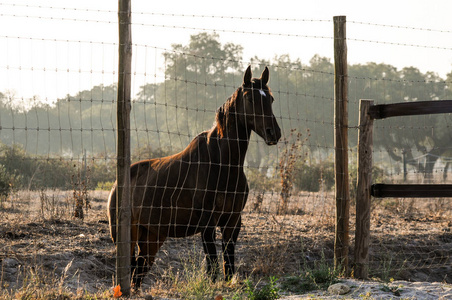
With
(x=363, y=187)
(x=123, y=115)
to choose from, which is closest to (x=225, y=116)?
(x=123, y=115)

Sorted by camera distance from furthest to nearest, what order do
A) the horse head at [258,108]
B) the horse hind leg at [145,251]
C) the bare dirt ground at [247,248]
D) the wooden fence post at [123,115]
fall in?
the bare dirt ground at [247,248] < the horse hind leg at [145,251] < the horse head at [258,108] < the wooden fence post at [123,115]

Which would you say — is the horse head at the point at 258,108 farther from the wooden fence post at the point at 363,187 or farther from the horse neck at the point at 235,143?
the wooden fence post at the point at 363,187

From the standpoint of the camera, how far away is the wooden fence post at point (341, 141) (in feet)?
21.2

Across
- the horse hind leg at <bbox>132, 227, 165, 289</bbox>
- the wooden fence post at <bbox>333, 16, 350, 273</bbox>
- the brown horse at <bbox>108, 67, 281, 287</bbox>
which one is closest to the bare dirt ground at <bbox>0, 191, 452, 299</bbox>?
the horse hind leg at <bbox>132, 227, 165, 289</bbox>

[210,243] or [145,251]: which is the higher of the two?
[210,243]

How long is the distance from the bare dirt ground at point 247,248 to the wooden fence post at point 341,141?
335mm

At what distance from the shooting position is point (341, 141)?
644cm

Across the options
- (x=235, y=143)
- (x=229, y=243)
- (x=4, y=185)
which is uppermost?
(x=235, y=143)

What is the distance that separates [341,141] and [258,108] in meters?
1.18

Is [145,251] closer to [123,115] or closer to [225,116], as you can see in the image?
[225,116]

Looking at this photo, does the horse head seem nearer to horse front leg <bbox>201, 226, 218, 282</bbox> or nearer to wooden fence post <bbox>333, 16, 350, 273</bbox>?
wooden fence post <bbox>333, 16, 350, 273</bbox>

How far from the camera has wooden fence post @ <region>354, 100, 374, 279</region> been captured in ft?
20.9

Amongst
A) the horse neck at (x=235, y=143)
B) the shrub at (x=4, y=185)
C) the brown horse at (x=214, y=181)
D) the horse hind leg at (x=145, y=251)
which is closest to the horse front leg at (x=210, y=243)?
the brown horse at (x=214, y=181)

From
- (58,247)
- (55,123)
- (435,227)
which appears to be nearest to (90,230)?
(58,247)
